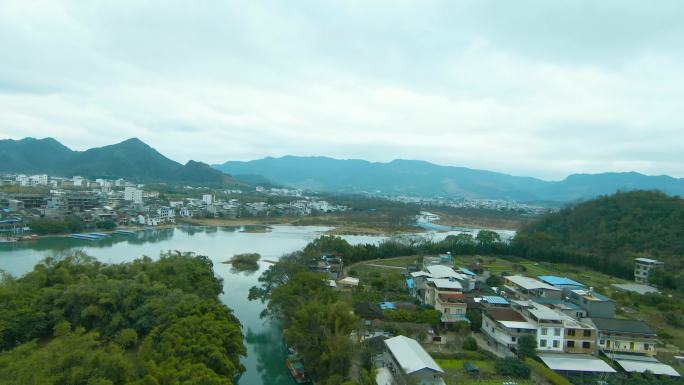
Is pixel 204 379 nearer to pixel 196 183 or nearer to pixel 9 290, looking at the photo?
pixel 9 290

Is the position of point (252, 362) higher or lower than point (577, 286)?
lower

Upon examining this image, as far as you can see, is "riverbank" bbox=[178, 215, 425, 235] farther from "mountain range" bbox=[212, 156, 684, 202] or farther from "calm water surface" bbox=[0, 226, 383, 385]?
"mountain range" bbox=[212, 156, 684, 202]

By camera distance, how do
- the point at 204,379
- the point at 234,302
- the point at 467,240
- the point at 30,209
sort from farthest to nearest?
1. the point at 30,209
2. the point at 467,240
3. the point at 234,302
4. the point at 204,379

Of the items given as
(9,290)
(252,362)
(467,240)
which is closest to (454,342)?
(252,362)

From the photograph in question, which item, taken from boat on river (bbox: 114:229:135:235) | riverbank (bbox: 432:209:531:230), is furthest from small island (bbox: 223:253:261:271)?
riverbank (bbox: 432:209:531:230)

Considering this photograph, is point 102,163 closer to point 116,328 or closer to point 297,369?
point 116,328

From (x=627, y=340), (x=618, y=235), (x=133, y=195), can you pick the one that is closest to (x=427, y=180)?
(x=133, y=195)
